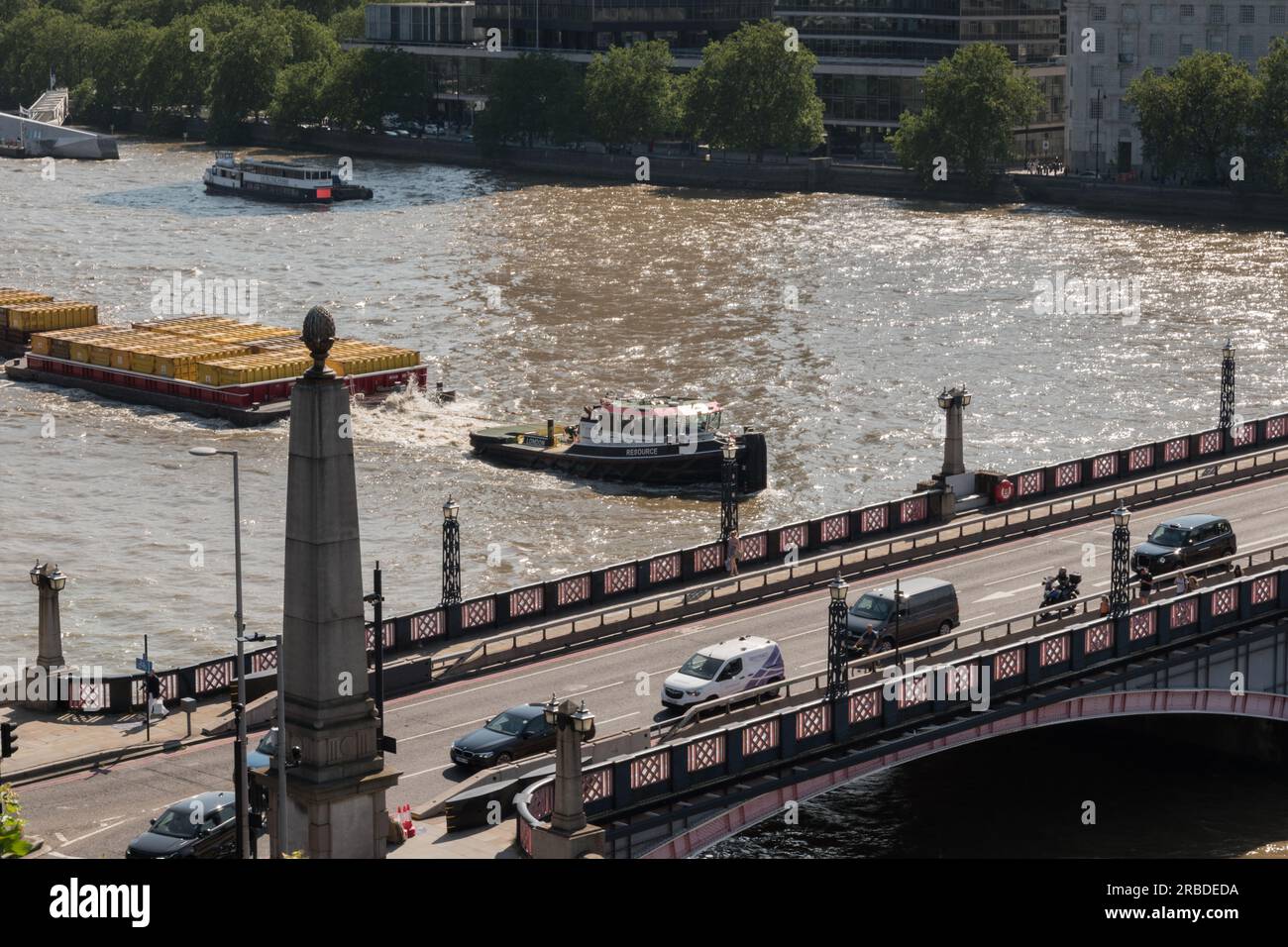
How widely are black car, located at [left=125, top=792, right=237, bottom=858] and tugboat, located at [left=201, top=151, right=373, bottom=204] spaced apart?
120 metres

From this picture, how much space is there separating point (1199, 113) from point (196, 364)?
2915 inches

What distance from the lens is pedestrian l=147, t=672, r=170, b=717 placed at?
4425 centimetres

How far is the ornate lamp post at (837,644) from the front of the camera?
3897 cm

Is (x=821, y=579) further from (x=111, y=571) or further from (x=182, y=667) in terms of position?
(x=111, y=571)

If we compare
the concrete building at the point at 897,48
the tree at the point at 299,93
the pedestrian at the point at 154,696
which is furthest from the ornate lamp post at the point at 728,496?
the tree at the point at 299,93

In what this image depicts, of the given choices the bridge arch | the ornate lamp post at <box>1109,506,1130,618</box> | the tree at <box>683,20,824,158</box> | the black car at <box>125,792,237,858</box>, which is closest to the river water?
the tree at <box>683,20,824,158</box>

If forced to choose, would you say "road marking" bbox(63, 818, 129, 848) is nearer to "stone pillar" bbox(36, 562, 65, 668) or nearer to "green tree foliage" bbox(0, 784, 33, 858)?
"stone pillar" bbox(36, 562, 65, 668)

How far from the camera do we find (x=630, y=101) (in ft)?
566

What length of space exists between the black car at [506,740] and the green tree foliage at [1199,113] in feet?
364

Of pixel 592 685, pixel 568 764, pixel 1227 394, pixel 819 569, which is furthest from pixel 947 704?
pixel 1227 394

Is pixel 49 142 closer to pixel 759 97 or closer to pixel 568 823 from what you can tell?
pixel 759 97

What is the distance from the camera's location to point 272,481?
7794 cm

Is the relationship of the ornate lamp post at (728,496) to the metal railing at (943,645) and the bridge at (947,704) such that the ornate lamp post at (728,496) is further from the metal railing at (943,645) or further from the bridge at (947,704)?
the bridge at (947,704)
